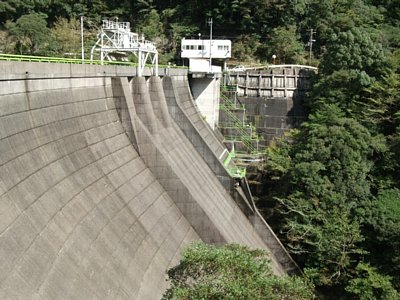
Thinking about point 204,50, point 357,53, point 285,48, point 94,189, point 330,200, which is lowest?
point 330,200

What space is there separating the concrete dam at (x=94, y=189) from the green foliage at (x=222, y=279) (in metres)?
2.18

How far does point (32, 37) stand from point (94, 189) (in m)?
39.9

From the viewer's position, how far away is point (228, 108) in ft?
100

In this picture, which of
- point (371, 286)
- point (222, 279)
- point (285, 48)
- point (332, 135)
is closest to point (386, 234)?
point (371, 286)

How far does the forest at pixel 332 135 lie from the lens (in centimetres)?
1897

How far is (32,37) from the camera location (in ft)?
150

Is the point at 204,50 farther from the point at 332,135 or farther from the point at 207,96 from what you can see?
the point at 332,135

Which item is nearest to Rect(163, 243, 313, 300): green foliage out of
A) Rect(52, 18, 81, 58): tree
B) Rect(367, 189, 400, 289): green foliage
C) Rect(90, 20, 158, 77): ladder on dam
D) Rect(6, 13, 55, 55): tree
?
Rect(367, 189, 400, 289): green foliage

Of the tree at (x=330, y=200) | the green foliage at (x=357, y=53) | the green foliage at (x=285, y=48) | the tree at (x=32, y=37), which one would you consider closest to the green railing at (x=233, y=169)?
the tree at (x=330, y=200)

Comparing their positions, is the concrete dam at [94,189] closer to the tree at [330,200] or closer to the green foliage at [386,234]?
the tree at [330,200]

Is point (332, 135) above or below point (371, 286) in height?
above

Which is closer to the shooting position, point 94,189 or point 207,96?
point 94,189

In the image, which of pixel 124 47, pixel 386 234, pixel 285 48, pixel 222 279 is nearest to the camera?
pixel 222 279

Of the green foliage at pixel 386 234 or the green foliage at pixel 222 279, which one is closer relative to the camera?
the green foliage at pixel 222 279
